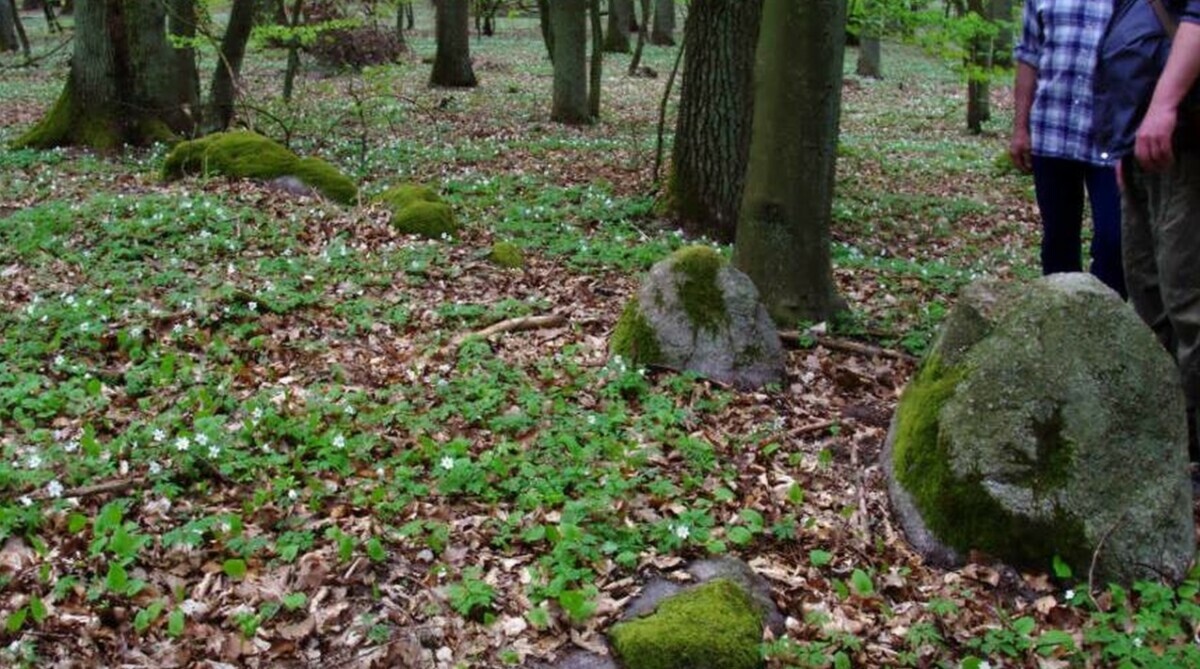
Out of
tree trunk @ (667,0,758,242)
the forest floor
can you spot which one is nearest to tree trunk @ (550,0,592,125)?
tree trunk @ (667,0,758,242)

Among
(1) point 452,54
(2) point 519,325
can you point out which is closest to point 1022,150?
(2) point 519,325

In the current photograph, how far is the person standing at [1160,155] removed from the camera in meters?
4.09

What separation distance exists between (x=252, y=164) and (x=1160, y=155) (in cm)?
879

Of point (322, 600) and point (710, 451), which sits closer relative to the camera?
point (322, 600)

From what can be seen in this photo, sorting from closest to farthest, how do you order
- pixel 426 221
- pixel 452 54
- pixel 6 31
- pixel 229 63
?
pixel 426 221 → pixel 229 63 → pixel 452 54 → pixel 6 31

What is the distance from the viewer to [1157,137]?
4.10m

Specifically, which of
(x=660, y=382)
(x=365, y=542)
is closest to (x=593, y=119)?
(x=660, y=382)

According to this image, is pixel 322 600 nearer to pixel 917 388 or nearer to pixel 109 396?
pixel 109 396

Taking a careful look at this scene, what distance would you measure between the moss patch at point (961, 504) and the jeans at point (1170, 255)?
91cm

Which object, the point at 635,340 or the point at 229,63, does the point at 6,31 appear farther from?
the point at 635,340

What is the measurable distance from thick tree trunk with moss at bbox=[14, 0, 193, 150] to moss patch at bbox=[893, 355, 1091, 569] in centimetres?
1153

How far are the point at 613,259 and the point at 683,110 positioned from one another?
83.2 inches

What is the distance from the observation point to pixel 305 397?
5.58 metres

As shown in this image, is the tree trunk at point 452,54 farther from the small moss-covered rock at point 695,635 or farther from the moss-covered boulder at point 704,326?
the small moss-covered rock at point 695,635
